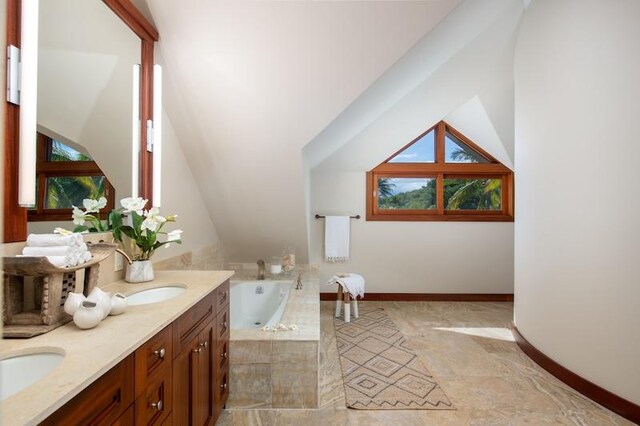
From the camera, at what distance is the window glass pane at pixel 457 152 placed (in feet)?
13.7

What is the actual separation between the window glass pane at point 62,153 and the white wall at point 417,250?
298 cm

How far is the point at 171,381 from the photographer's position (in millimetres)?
1073

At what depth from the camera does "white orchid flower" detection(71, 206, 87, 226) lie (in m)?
1.21

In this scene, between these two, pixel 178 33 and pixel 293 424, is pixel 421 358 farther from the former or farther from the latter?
pixel 178 33

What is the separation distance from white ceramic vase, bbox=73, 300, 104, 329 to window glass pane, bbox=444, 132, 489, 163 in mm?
4203

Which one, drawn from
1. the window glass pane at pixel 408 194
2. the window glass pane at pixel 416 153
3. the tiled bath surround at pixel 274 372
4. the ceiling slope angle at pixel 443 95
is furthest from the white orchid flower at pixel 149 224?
the window glass pane at pixel 416 153

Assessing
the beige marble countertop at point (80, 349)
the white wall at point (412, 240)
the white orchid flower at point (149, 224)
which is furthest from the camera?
the white wall at point (412, 240)

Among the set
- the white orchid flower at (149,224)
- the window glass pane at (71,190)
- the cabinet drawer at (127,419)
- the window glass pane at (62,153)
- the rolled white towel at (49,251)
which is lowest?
the cabinet drawer at (127,419)

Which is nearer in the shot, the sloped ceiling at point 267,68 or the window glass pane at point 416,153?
A: the sloped ceiling at point 267,68

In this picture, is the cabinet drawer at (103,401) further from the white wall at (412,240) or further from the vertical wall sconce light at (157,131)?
the white wall at (412,240)

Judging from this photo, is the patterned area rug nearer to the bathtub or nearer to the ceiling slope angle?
the bathtub

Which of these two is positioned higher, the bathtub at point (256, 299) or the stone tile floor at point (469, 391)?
the bathtub at point (256, 299)

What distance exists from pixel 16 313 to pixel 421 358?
260 cm

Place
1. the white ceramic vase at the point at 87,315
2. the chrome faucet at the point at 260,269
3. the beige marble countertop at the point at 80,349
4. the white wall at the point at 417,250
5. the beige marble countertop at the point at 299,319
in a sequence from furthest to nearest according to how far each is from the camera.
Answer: the white wall at the point at 417,250
the chrome faucet at the point at 260,269
the beige marble countertop at the point at 299,319
the white ceramic vase at the point at 87,315
the beige marble countertop at the point at 80,349
